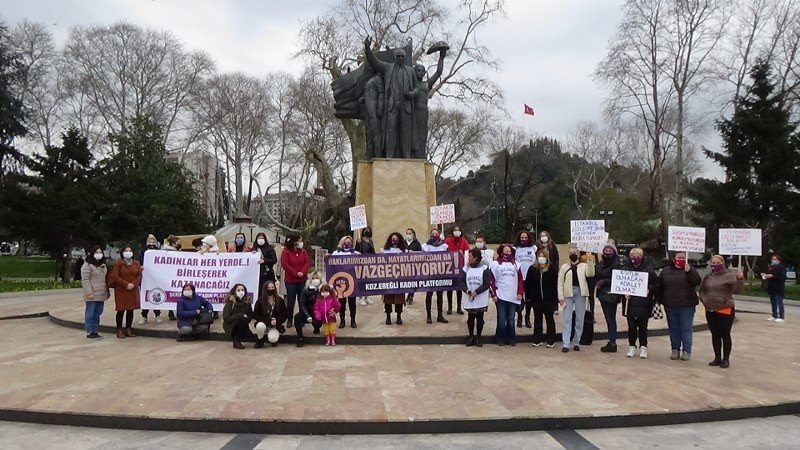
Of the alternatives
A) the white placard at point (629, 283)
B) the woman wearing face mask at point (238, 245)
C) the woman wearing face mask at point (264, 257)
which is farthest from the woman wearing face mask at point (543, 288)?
the woman wearing face mask at point (238, 245)

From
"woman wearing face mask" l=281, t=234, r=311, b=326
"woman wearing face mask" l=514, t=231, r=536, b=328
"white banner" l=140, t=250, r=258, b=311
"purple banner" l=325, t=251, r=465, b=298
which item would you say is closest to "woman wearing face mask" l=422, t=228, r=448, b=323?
"purple banner" l=325, t=251, r=465, b=298

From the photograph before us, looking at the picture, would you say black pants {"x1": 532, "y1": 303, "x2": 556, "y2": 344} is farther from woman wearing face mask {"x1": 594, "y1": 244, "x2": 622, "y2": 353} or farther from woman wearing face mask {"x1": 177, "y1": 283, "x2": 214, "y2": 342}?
woman wearing face mask {"x1": 177, "y1": 283, "x2": 214, "y2": 342}

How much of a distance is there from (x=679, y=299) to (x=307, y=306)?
19.0 ft

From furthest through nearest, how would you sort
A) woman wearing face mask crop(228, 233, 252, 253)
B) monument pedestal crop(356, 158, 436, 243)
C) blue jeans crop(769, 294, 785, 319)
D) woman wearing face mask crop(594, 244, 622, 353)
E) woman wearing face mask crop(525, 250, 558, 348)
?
monument pedestal crop(356, 158, 436, 243)
blue jeans crop(769, 294, 785, 319)
woman wearing face mask crop(228, 233, 252, 253)
woman wearing face mask crop(525, 250, 558, 348)
woman wearing face mask crop(594, 244, 622, 353)

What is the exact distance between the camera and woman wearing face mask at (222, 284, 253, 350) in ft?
30.4

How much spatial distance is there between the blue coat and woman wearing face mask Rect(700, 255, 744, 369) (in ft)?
26.8

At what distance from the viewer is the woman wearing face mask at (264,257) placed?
10.7m

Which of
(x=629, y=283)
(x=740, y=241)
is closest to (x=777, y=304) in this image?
(x=740, y=241)

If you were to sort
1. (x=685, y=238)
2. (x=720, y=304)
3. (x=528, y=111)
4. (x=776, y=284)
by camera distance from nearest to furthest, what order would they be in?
(x=720, y=304) < (x=685, y=238) < (x=776, y=284) < (x=528, y=111)

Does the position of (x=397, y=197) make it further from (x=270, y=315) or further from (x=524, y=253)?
(x=270, y=315)

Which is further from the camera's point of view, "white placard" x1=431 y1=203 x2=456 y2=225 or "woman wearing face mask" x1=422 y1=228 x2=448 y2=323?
"white placard" x1=431 y1=203 x2=456 y2=225

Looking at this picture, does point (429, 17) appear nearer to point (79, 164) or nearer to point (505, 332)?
point (79, 164)

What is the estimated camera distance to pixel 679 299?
8.27 m

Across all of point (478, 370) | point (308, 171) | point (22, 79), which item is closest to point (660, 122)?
point (308, 171)
